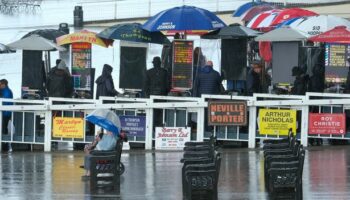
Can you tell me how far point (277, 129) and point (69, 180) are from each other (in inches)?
221

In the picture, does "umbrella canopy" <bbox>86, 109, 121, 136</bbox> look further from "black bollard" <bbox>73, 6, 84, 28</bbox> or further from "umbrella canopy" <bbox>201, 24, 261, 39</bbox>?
"black bollard" <bbox>73, 6, 84, 28</bbox>

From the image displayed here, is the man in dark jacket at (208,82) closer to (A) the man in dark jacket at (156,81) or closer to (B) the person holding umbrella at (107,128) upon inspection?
(A) the man in dark jacket at (156,81)

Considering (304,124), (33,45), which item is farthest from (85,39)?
(304,124)

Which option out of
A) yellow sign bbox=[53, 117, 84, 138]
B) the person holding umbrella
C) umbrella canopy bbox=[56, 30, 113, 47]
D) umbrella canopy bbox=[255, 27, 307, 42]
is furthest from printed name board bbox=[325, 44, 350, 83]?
the person holding umbrella

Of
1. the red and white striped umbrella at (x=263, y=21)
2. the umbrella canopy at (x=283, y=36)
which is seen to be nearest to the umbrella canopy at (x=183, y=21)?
the umbrella canopy at (x=283, y=36)

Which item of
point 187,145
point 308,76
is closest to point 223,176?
point 187,145

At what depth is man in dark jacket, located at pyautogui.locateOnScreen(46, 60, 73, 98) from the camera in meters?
24.6

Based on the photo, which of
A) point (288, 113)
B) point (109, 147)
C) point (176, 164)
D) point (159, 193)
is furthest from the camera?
point (288, 113)

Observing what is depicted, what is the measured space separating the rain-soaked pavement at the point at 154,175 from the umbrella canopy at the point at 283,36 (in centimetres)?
275

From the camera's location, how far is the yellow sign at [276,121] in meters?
22.4

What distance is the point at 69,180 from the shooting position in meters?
18.3

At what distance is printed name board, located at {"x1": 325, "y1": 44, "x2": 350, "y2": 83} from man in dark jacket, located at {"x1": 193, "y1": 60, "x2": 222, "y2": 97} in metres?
2.35

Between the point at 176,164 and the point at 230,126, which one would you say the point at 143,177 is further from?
the point at 230,126

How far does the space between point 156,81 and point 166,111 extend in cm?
129
